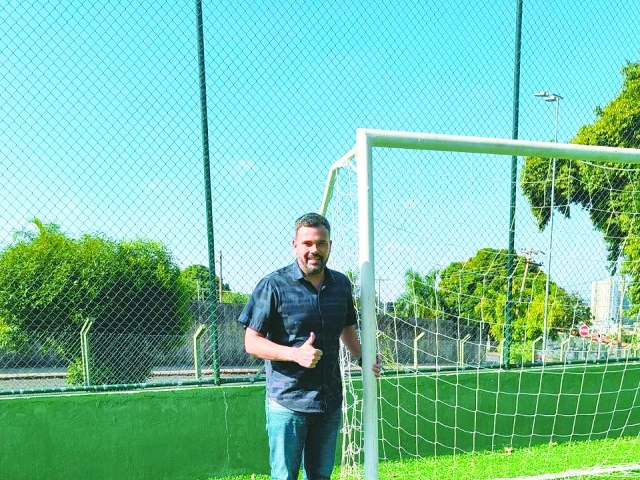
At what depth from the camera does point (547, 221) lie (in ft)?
16.2

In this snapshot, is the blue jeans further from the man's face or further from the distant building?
the distant building

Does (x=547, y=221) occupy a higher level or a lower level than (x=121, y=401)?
Answer: higher

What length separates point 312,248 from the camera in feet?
8.00

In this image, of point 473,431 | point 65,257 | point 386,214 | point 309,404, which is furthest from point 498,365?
point 65,257

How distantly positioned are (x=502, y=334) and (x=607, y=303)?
105cm

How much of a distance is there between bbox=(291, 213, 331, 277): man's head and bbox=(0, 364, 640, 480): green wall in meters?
2.16

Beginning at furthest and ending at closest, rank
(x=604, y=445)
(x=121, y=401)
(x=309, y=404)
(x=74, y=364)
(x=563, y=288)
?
1. (x=563, y=288)
2. (x=604, y=445)
3. (x=74, y=364)
4. (x=121, y=401)
5. (x=309, y=404)

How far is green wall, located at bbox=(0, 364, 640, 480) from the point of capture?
3928mm

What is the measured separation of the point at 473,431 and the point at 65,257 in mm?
3629

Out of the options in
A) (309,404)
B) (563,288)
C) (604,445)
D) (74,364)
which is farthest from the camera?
(563,288)

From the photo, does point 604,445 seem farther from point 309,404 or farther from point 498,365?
point 309,404

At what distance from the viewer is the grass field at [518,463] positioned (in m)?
4.28

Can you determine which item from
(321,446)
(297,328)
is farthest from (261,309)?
(321,446)

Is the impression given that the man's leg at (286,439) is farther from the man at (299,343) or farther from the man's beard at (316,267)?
the man's beard at (316,267)
